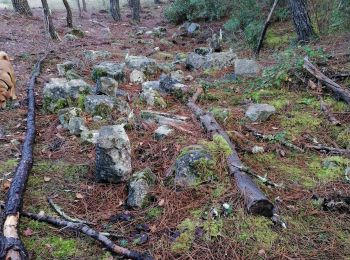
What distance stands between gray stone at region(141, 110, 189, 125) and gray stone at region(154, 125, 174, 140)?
1.05 feet

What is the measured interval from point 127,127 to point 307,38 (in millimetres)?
5385

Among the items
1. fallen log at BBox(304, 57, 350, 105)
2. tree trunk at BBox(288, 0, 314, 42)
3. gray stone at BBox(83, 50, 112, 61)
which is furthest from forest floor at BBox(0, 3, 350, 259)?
gray stone at BBox(83, 50, 112, 61)

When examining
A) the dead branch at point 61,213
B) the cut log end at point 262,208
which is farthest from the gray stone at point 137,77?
the cut log end at point 262,208

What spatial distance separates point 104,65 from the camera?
7.20 meters

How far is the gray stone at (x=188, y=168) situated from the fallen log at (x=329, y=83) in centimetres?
271

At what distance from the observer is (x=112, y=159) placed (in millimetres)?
3293

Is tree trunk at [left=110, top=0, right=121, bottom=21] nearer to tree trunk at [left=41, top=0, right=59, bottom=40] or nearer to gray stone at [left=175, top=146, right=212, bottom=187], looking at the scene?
tree trunk at [left=41, top=0, right=59, bottom=40]

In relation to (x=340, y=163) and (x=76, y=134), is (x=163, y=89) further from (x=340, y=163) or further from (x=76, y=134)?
(x=340, y=163)

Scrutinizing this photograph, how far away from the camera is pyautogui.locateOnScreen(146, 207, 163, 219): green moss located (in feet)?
9.55

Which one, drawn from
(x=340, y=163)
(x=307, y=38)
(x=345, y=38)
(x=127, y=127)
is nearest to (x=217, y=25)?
(x=307, y=38)

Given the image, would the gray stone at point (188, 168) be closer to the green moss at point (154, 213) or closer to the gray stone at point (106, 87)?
the green moss at point (154, 213)

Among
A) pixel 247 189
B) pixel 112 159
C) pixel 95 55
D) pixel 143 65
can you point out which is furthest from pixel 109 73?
pixel 247 189

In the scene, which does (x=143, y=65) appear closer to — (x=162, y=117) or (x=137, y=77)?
(x=137, y=77)

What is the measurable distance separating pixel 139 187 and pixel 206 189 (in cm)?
62
